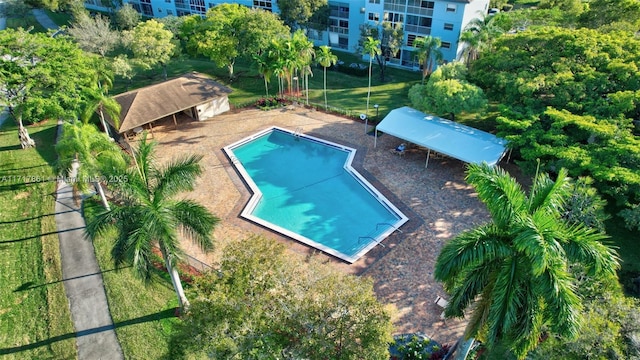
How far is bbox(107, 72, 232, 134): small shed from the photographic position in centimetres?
2986

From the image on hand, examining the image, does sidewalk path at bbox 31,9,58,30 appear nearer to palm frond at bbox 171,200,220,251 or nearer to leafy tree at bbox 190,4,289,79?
leafy tree at bbox 190,4,289,79

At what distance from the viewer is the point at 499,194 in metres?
10.2

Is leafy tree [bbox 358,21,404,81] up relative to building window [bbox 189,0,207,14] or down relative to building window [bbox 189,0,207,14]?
down

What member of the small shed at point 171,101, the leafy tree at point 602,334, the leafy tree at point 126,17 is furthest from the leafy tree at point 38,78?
the leafy tree at point 602,334

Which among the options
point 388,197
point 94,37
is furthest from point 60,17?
point 388,197

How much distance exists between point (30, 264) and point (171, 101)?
1656cm

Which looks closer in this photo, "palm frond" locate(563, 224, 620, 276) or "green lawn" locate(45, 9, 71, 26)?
"palm frond" locate(563, 224, 620, 276)

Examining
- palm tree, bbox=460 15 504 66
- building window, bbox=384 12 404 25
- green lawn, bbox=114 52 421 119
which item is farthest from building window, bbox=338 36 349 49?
palm tree, bbox=460 15 504 66

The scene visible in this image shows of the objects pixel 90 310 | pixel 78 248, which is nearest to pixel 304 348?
pixel 90 310

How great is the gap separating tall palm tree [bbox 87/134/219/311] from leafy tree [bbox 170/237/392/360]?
83.2 inches

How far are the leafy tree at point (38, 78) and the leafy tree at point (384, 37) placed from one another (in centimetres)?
2675

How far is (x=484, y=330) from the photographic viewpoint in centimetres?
1095

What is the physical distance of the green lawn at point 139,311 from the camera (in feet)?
51.7

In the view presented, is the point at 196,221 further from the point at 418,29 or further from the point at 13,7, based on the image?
the point at 13,7
